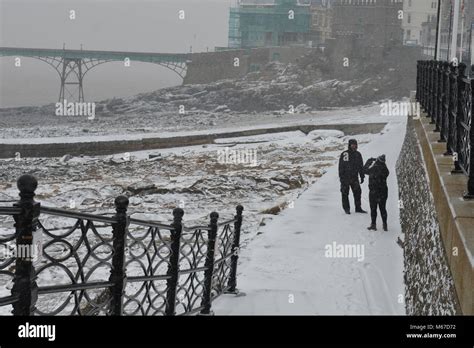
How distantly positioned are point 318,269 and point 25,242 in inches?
257

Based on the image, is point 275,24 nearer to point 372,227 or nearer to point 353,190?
point 353,190

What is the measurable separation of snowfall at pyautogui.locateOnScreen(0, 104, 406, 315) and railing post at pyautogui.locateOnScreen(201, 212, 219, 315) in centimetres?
34

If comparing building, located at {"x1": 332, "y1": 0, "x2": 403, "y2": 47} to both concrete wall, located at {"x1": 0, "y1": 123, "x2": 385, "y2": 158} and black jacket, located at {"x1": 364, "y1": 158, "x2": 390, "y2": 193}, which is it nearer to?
concrete wall, located at {"x1": 0, "y1": 123, "x2": 385, "y2": 158}

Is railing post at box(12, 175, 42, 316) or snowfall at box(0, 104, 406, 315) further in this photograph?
snowfall at box(0, 104, 406, 315)

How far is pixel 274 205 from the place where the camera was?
16672mm

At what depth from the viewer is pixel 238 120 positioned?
57.3 meters

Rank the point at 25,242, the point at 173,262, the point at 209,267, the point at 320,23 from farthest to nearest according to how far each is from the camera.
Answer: the point at 320,23 < the point at 209,267 < the point at 173,262 < the point at 25,242

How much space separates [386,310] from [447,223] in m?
3.02

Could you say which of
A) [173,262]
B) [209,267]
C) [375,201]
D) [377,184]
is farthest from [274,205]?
[173,262]

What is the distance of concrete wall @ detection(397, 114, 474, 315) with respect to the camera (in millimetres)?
4094

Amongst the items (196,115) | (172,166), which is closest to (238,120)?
(196,115)

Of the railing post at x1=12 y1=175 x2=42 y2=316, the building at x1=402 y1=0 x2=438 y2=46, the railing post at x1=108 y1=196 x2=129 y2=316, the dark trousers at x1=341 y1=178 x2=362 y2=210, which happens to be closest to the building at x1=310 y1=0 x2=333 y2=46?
the building at x1=402 y1=0 x2=438 y2=46

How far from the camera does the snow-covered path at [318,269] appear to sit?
7.89 m
